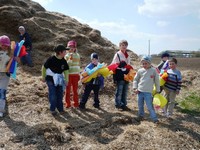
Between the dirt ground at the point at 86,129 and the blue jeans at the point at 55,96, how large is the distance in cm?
24

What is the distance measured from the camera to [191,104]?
9039mm

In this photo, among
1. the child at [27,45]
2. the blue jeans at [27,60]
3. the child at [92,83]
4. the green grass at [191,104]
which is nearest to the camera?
the child at [92,83]

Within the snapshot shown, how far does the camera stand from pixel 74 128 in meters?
6.09

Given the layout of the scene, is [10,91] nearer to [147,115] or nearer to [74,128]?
[74,128]

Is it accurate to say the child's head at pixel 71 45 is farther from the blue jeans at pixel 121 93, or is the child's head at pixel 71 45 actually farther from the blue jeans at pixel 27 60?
the blue jeans at pixel 27 60

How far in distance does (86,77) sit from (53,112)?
47.3 inches

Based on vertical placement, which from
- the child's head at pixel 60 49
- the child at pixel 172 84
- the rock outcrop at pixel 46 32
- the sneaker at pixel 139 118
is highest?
the rock outcrop at pixel 46 32

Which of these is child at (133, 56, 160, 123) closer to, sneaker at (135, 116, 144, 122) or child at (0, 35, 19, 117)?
sneaker at (135, 116, 144, 122)

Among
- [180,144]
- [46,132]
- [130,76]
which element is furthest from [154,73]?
[46,132]

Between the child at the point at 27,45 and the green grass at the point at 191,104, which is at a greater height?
the child at the point at 27,45

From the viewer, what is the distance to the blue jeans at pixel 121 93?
7612 mm

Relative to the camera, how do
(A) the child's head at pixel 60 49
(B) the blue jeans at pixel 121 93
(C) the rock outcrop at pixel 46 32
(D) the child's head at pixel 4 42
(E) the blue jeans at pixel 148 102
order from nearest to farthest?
1. (D) the child's head at pixel 4 42
2. (E) the blue jeans at pixel 148 102
3. (A) the child's head at pixel 60 49
4. (B) the blue jeans at pixel 121 93
5. (C) the rock outcrop at pixel 46 32

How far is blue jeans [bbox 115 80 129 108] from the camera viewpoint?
25.0 feet

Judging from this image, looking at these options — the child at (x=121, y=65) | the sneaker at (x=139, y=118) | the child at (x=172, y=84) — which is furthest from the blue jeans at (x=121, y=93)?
the child at (x=172, y=84)
